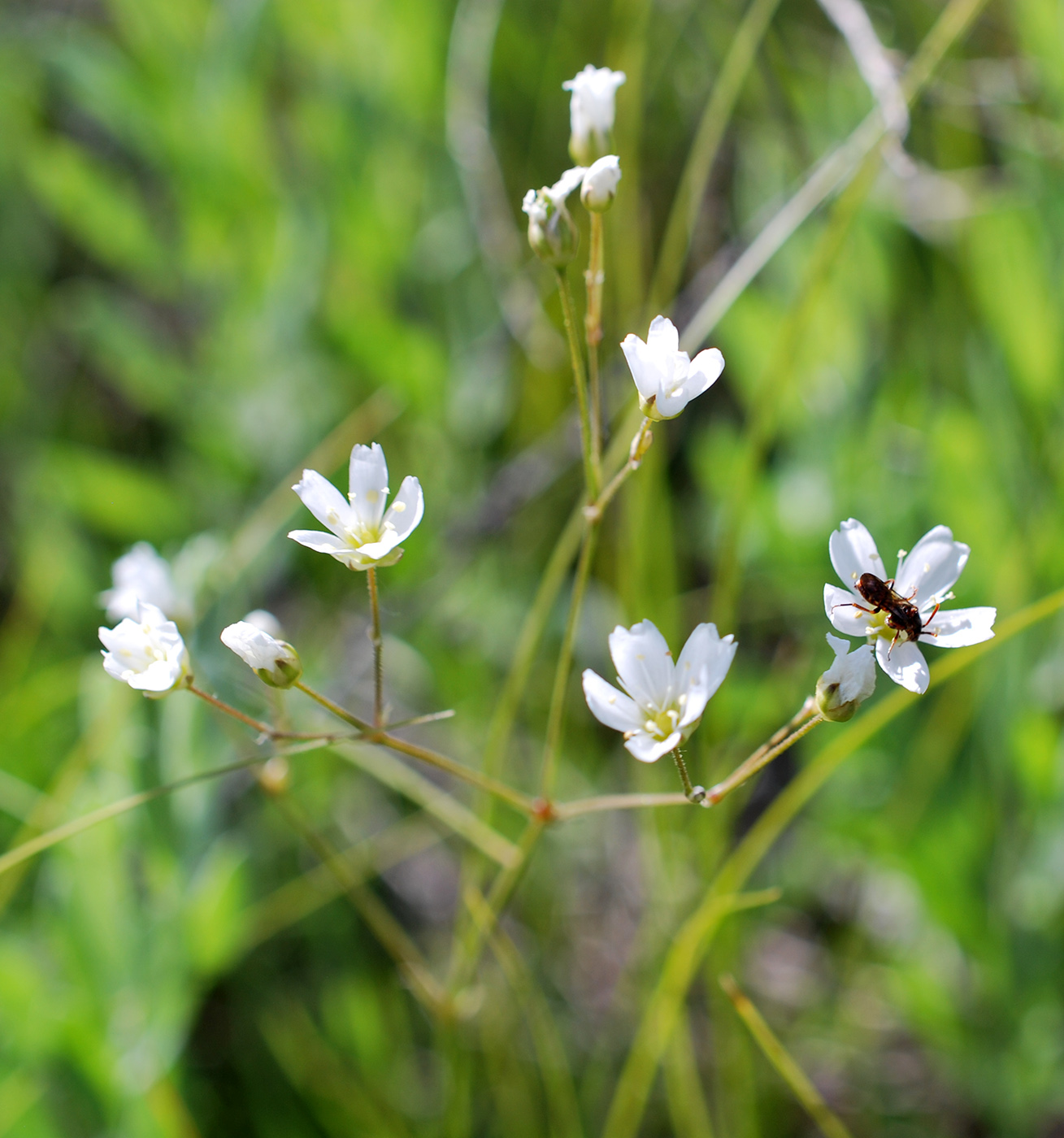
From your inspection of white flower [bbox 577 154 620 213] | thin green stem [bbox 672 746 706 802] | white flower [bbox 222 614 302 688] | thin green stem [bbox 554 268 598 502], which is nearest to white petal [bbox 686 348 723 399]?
thin green stem [bbox 554 268 598 502]

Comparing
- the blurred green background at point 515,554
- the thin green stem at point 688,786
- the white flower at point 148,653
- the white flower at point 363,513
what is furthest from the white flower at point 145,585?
the thin green stem at point 688,786

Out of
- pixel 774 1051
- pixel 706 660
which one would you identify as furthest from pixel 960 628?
pixel 774 1051

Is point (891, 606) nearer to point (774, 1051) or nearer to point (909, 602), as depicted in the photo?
point (909, 602)

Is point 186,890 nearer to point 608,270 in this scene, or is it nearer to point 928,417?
point 928,417

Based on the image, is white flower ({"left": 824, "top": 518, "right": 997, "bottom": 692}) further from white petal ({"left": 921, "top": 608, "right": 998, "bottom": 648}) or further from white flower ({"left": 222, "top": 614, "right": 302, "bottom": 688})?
white flower ({"left": 222, "top": 614, "right": 302, "bottom": 688})

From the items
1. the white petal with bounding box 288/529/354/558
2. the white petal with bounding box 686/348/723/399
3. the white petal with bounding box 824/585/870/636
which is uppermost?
the white petal with bounding box 686/348/723/399

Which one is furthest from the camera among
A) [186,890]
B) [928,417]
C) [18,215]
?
[18,215]

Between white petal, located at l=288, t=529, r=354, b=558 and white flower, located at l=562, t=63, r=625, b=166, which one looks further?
white flower, located at l=562, t=63, r=625, b=166

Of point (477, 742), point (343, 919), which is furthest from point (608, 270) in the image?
point (343, 919)
